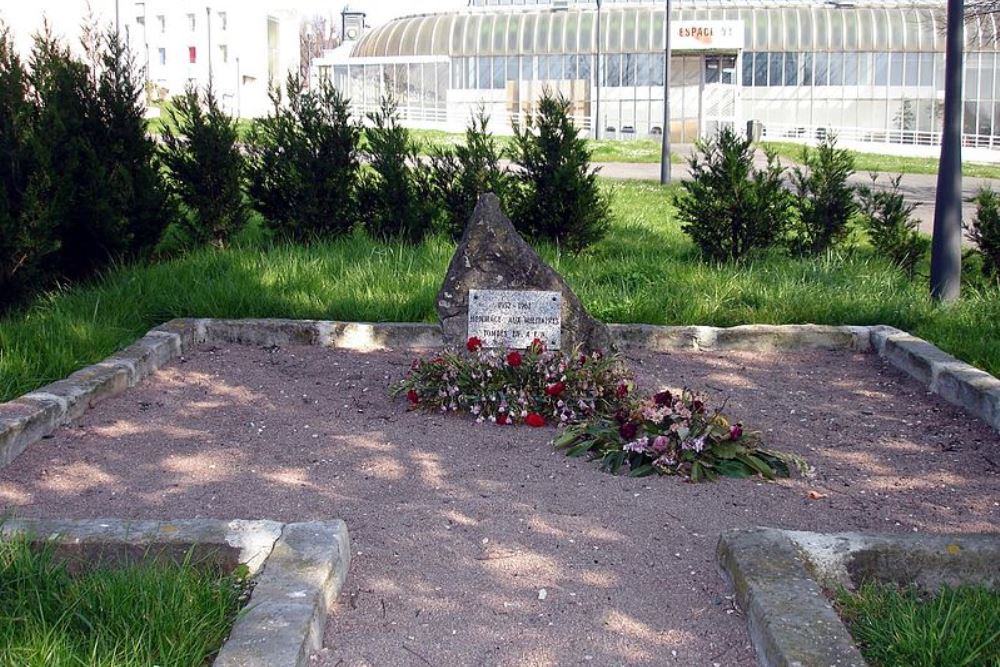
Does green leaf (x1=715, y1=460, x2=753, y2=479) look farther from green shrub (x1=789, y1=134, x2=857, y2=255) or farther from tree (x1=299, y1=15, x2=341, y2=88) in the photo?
tree (x1=299, y1=15, x2=341, y2=88)

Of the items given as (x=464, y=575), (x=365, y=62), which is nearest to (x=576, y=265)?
(x=464, y=575)

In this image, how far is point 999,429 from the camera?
18.0 feet

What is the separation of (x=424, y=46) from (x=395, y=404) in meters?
48.3

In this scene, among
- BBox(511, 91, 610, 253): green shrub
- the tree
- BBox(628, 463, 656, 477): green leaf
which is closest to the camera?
BBox(628, 463, 656, 477): green leaf

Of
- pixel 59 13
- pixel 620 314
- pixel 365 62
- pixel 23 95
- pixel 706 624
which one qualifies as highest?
pixel 365 62

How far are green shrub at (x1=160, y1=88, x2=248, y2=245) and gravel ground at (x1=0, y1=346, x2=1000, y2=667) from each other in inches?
127

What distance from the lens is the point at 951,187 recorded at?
Result: 797cm

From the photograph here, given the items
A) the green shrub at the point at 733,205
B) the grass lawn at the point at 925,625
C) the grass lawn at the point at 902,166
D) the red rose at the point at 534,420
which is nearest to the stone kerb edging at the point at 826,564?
the grass lawn at the point at 925,625

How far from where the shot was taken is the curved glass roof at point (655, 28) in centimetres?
4872

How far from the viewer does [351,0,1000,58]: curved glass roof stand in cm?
4872

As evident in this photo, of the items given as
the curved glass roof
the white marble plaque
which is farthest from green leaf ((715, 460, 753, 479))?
the curved glass roof

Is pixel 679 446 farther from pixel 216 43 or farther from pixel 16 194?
pixel 216 43

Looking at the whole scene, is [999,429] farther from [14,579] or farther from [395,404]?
[14,579]

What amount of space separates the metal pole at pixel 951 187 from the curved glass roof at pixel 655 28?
4137 centimetres
